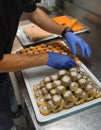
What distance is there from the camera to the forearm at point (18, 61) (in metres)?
0.74

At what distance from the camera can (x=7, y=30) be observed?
32.1 inches

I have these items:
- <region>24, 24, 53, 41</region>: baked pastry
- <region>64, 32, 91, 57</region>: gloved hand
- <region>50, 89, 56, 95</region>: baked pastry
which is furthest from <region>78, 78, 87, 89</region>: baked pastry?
<region>24, 24, 53, 41</region>: baked pastry

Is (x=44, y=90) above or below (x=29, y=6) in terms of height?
below

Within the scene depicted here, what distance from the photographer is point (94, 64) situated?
95 cm

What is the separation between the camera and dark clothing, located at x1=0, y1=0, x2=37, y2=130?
770mm

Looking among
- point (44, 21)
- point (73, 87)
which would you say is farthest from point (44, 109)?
point (44, 21)

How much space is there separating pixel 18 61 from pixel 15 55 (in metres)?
0.03

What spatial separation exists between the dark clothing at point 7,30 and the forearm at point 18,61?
32mm

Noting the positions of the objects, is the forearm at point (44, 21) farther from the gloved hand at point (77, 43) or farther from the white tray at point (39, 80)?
the white tray at point (39, 80)

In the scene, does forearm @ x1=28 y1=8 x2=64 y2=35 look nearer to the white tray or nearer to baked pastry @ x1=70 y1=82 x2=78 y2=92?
the white tray

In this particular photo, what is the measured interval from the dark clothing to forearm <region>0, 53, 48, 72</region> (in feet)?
0.10

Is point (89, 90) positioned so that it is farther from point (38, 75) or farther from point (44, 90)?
point (38, 75)

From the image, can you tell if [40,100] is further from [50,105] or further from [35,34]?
[35,34]

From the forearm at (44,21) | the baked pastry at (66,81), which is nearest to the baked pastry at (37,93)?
the baked pastry at (66,81)
